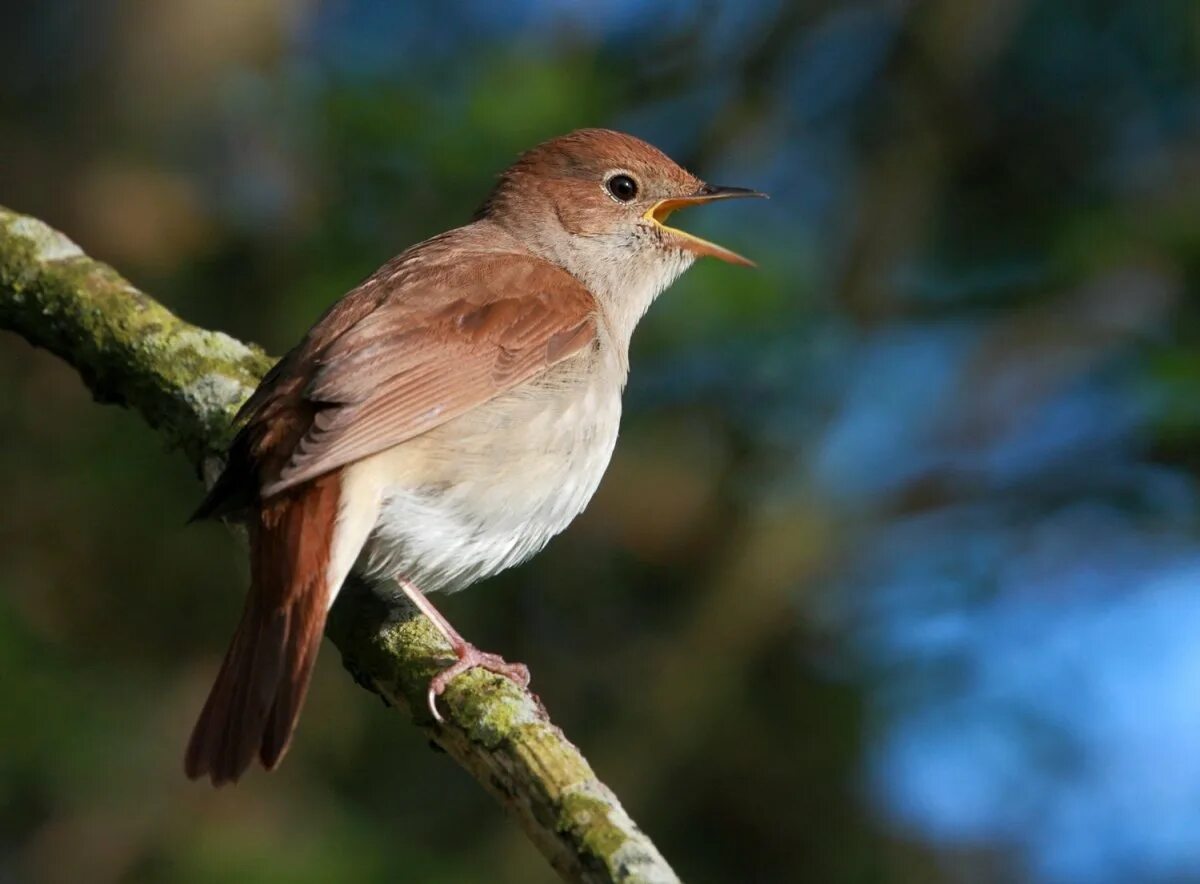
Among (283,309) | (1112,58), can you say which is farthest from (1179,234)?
(283,309)

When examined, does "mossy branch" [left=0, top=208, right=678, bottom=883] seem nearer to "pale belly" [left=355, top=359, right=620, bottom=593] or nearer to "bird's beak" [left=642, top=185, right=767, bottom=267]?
"pale belly" [left=355, top=359, right=620, bottom=593]

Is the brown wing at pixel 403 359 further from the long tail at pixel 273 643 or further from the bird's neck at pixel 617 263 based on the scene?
the bird's neck at pixel 617 263

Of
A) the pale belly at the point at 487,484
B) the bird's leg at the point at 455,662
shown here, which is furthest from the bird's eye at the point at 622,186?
the bird's leg at the point at 455,662

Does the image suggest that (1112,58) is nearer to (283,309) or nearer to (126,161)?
(283,309)

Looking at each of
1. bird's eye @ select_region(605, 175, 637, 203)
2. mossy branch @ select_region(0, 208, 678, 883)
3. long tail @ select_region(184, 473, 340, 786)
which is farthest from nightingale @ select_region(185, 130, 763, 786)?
bird's eye @ select_region(605, 175, 637, 203)


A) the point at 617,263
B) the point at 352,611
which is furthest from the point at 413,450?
the point at 617,263
